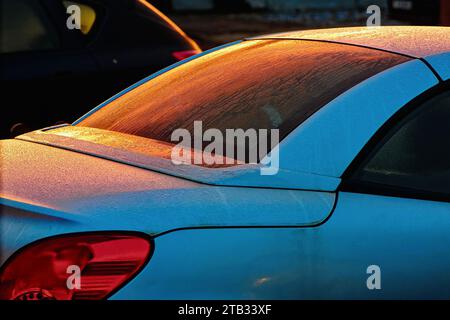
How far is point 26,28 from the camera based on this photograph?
7.15 metres

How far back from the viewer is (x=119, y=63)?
7.30 m

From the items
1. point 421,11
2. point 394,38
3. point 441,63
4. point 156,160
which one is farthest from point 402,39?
point 421,11

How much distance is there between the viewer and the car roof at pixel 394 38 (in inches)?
144

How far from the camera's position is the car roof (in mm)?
3658

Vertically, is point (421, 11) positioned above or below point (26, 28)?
above

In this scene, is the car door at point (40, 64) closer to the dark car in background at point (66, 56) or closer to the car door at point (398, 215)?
the dark car in background at point (66, 56)

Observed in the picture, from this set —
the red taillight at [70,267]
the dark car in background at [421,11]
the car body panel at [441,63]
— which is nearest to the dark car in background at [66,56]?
the car body panel at [441,63]

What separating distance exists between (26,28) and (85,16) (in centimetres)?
40

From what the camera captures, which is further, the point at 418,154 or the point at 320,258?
the point at 418,154

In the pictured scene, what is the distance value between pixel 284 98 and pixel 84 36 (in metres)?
3.84

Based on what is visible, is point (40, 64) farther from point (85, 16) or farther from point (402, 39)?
point (402, 39)

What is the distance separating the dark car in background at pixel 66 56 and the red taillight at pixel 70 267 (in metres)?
4.06

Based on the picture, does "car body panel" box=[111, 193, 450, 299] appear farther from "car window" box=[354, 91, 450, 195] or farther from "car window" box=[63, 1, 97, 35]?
"car window" box=[63, 1, 97, 35]
